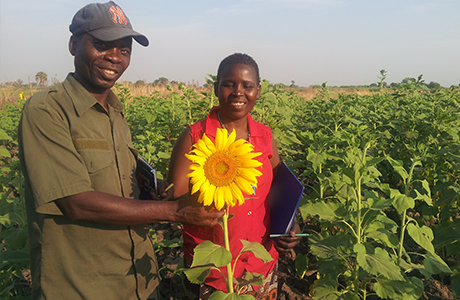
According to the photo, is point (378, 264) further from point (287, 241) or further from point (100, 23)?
point (100, 23)

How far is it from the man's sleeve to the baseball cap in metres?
0.45

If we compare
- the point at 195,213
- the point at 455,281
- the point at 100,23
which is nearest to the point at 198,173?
the point at 195,213

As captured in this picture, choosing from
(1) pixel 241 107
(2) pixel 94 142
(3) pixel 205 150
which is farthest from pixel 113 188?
(1) pixel 241 107

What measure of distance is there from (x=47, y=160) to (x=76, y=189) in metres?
0.17

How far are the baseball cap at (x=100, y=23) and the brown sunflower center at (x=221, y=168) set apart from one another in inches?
32.1

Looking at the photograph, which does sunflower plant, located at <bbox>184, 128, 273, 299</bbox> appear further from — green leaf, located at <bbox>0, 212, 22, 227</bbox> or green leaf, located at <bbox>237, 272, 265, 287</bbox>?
green leaf, located at <bbox>0, 212, 22, 227</bbox>

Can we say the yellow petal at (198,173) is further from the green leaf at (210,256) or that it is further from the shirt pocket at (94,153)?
the shirt pocket at (94,153)

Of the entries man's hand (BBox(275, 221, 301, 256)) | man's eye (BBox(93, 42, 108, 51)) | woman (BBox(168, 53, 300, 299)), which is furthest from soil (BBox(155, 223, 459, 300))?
man's eye (BBox(93, 42, 108, 51))

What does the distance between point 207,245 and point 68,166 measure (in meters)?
0.70

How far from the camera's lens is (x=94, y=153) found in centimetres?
158

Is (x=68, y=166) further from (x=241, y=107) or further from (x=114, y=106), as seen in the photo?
(x=241, y=107)

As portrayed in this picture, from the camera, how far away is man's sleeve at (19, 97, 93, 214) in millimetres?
1359

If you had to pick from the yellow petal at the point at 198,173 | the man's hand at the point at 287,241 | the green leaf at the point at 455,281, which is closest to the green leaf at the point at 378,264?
the man's hand at the point at 287,241

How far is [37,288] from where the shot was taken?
5.05 feet
